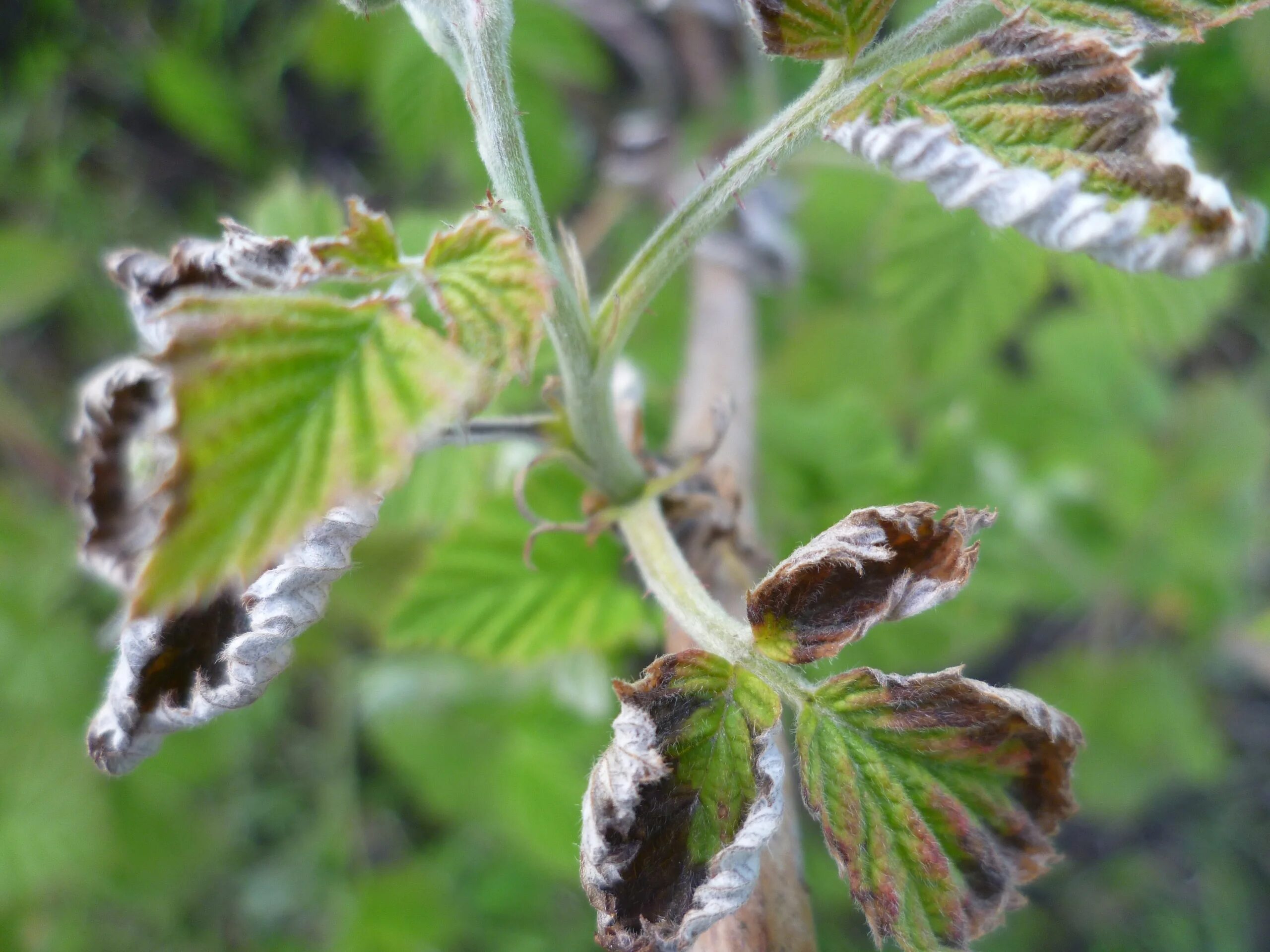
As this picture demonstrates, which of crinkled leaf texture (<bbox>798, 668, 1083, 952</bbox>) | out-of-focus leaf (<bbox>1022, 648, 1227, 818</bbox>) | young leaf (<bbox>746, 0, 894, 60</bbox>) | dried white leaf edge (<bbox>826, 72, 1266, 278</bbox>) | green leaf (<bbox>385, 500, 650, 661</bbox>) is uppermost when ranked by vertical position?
young leaf (<bbox>746, 0, 894, 60</bbox>)

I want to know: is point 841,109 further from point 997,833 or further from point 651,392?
point 651,392

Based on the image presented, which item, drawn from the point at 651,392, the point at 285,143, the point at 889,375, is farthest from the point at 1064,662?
the point at 285,143

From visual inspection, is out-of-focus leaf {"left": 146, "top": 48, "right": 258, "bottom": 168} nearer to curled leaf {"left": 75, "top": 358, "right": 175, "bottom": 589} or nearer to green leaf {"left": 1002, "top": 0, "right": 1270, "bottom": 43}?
curled leaf {"left": 75, "top": 358, "right": 175, "bottom": 589}

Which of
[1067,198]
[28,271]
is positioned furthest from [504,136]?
[28,271]

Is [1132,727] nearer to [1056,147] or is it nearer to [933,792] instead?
[933,792]

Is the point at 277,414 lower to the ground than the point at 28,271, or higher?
higher

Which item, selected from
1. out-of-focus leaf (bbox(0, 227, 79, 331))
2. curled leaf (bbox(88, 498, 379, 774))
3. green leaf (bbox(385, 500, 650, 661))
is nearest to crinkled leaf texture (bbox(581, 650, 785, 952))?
curled leaf (bbox(88, 498, 379, 774))

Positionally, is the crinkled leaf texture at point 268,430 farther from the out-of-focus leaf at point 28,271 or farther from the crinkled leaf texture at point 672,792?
the out-of-focus leaf at point 28,271
